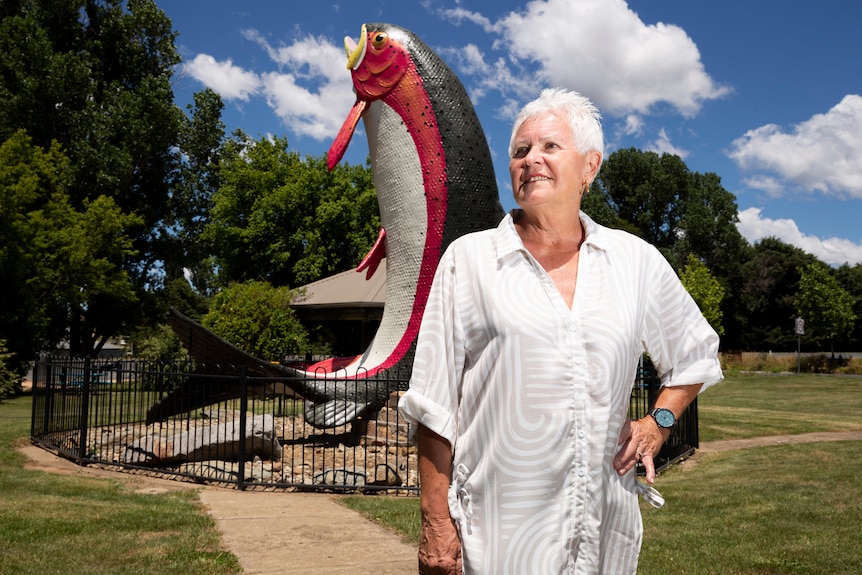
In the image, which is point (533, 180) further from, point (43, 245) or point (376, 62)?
point (43, 245)

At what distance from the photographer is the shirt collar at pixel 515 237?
1.95m

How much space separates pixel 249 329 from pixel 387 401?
10373mm

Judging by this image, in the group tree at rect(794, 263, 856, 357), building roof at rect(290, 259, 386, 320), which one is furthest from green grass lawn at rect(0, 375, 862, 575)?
tree at rect(794, 263, 856, 357)

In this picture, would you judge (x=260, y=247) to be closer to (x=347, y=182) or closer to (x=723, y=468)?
(x=347, y=182)

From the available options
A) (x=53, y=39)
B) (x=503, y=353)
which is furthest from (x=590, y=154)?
(x=53, y=39)

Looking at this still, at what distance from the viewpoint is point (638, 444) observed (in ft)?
6.38

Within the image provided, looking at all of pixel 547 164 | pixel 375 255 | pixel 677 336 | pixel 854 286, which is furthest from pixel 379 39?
pixel 854 286

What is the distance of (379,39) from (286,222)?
22.4 metres

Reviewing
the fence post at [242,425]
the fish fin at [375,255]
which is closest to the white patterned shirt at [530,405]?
the fence post at [242,425]

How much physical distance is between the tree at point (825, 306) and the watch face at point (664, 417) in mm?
32491

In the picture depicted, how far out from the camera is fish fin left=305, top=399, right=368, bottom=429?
A: 7156mm

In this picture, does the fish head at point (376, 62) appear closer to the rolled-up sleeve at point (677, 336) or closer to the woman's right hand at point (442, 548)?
the rolled-up sleeve at point (677, 336)

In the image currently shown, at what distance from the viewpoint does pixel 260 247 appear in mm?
29016

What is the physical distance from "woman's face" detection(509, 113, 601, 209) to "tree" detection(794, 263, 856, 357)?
1285 inches
